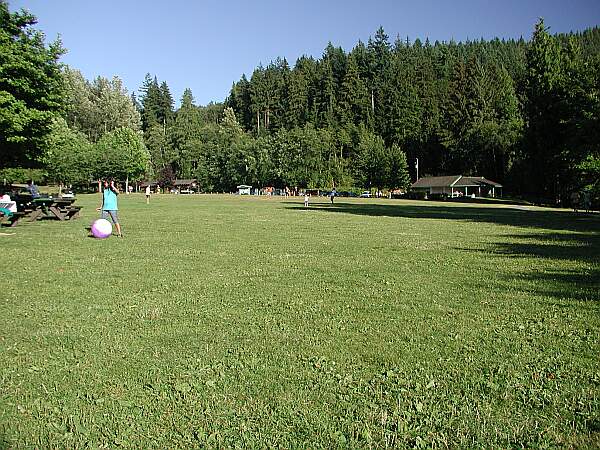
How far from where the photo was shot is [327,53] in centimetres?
14200

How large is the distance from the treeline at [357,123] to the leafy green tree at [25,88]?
3166cm

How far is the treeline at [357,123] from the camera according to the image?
201 feet

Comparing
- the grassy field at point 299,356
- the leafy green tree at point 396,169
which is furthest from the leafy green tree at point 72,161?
the grassy field at point 299,356

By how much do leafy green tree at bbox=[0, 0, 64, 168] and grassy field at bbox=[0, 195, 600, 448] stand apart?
1586 centimetres

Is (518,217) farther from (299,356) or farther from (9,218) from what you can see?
(299,356)

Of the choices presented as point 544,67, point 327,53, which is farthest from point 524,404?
→ point 327,53

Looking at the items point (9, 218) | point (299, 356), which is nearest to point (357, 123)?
point (9, 218)

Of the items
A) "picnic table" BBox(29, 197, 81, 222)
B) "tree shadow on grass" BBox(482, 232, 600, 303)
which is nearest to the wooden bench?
"picnic table" BBox(29, 197, 81, 222)

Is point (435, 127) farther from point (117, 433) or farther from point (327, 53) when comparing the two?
point (117, 433)

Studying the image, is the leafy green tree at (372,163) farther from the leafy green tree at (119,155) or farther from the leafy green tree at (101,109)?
the leafy green tree at (101,109)

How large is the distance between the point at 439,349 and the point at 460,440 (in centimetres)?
204

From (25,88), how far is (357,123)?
107172 millimetres

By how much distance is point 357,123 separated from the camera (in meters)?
128

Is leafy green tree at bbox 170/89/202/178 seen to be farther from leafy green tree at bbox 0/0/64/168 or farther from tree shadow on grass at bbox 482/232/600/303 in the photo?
tree shadow on grass at bbox 482/232/600/303
